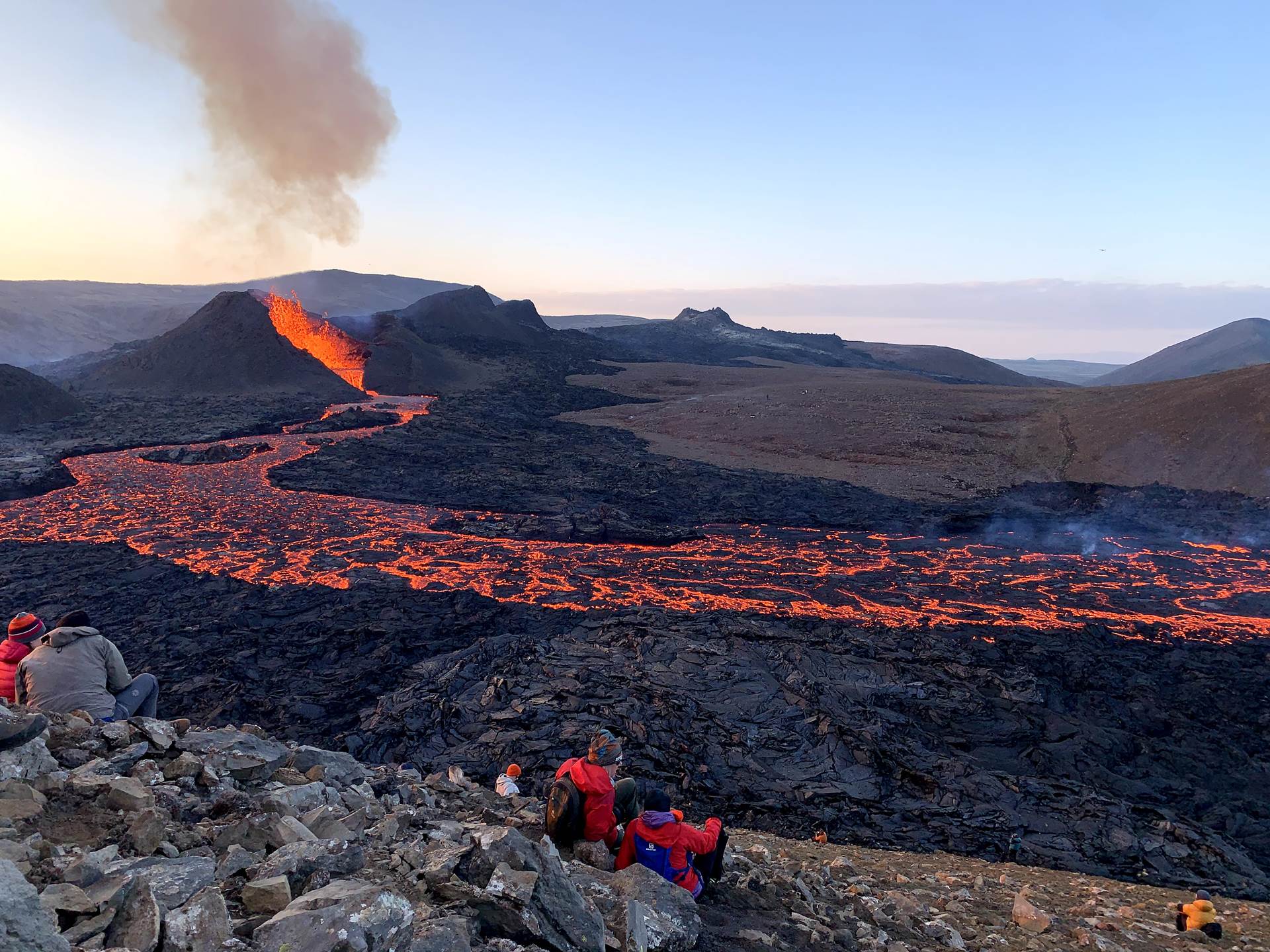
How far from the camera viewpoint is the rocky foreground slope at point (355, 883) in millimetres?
3205

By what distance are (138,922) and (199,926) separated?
9.1 inches

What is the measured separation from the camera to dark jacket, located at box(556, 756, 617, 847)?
5.06 metres

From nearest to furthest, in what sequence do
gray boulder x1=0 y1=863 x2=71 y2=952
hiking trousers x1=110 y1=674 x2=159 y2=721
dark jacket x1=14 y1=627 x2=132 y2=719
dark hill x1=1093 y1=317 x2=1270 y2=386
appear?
gray boulder x1=0 y1=863 x2=71 y2=952 → dark jacket x1=14 y1=627 x2=132 y2=719 → hiking trousers x1=110 y1=674 x2=159 y2=721 → dark hill x1=1093 y1=317 x2=1270 y2=386

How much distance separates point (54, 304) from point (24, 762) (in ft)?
461

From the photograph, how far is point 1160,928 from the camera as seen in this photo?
632cm

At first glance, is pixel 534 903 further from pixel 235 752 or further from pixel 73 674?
pixel 73 674

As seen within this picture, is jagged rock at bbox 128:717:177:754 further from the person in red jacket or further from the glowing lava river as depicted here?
the glowing lava river

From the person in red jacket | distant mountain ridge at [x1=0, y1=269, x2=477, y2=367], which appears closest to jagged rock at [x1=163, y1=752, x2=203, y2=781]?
the person in red jacket

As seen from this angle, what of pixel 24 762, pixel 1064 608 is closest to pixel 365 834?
pixel 24 762

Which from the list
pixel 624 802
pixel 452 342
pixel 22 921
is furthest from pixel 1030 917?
pixel 452 342

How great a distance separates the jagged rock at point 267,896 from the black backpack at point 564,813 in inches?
72.5

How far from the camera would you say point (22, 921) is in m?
2.63

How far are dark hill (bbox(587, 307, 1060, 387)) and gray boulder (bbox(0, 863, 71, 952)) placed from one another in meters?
71.2

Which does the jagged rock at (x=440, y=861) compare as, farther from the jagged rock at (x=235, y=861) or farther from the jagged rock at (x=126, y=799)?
the jagged rock at (x=126, y=799)
